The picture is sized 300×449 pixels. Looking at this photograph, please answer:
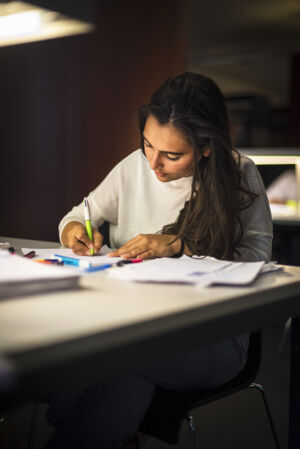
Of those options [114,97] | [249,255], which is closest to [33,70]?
[114,97]

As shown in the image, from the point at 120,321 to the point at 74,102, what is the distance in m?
2.22

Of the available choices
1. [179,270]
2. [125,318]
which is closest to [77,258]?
[179,270]

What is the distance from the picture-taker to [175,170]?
1.63m

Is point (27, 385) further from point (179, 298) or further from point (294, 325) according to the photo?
point (294, 325)

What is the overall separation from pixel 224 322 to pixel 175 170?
0.96 m

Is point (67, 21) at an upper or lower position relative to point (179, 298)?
upper

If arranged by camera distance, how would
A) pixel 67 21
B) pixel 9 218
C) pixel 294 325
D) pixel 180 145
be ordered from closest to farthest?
pixel 294 325 < pixel 180 145 < pixel 9 218 < pixel 67 21

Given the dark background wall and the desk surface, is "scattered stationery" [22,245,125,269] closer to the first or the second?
the desk surface

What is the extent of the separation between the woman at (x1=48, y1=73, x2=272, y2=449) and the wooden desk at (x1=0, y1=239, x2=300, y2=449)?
29 cm

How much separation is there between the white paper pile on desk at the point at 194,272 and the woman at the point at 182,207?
196 mm

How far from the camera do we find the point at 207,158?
157cm

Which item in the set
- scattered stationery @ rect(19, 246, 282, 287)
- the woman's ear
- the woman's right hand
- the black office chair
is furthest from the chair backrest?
the woman's ear

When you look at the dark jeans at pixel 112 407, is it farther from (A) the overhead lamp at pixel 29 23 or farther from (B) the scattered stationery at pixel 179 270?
(A) the overhead lamp at pixel 29 23

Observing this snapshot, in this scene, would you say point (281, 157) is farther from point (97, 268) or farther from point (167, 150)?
point (97, 268)
